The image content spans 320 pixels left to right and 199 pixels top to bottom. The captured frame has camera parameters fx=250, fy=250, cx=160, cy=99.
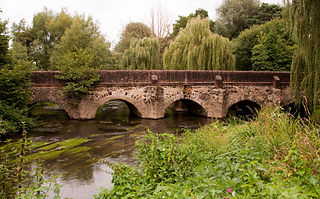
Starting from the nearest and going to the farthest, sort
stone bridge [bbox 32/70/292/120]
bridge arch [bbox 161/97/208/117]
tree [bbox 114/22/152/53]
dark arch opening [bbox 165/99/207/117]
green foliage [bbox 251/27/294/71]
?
1. stone bridge [bbox 32/70/292/120]
2. bridge arch [bbox 161/97/208/117]
3. dark arch opening [bbox 165/99/207/117]
4. green foliage [bbox 251/27/294/71]
5. tree [bbox 114/22/152/53]

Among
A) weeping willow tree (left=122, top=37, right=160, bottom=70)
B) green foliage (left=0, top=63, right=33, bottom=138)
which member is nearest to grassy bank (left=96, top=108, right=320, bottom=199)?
green foliage (left=0, top=63, right=33, bottom=138)

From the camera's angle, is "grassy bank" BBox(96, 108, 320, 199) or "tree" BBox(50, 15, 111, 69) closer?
"grassy bank" BBox(96, 108, 320, 199)

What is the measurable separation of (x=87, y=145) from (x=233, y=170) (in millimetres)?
7424

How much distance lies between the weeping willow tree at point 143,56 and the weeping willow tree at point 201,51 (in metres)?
2.47

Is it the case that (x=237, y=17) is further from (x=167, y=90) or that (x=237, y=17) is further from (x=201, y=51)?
(x=167, y=90)

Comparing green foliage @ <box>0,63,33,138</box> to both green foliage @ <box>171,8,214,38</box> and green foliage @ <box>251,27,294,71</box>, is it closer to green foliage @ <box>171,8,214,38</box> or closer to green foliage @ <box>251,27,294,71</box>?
green foliage @ <box>251,27,294,71</box>

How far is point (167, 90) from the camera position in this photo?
15.4m

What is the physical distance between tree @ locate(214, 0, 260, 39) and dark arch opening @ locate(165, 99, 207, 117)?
1484 cm

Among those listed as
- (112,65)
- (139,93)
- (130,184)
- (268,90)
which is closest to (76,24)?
(112,65)

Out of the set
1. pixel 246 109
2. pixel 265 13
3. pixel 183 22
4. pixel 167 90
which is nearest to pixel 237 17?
pixel 265 13

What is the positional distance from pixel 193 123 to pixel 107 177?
8530mm

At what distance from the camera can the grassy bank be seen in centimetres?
336

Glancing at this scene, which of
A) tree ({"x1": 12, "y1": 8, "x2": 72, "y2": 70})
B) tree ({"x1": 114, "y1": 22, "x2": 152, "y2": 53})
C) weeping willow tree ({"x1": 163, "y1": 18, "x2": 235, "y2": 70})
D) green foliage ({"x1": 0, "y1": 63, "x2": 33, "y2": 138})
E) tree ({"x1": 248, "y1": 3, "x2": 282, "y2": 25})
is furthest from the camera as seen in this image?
tree ({"x1": 114, "y1": 22, "x2": 152, "y2": 53})

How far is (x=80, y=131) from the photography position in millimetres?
12242
